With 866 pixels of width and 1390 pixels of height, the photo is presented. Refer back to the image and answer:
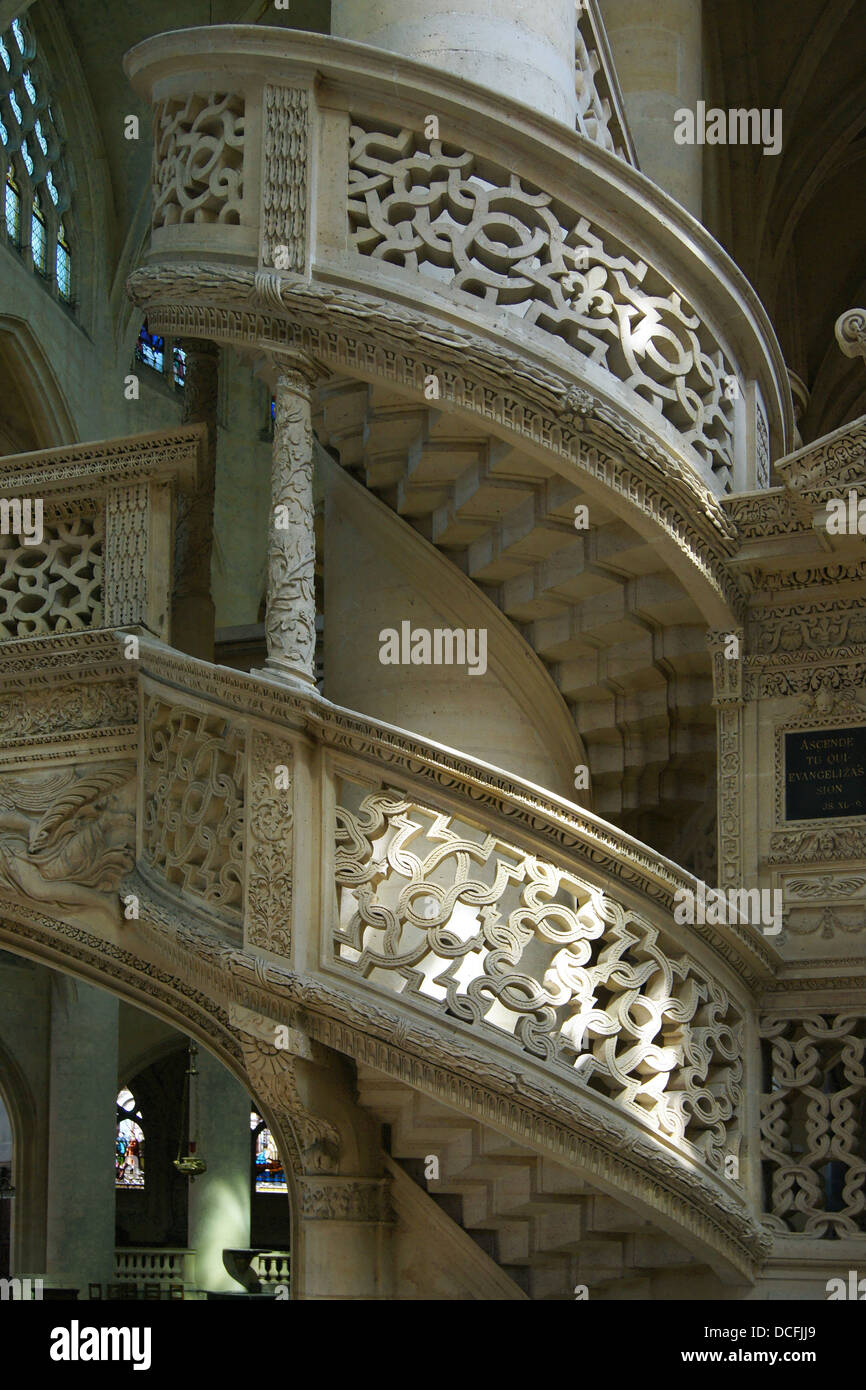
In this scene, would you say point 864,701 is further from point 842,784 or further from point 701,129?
point 701,129

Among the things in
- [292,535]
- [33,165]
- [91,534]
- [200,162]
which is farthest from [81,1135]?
[200,162]

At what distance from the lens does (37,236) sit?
54.9 ft

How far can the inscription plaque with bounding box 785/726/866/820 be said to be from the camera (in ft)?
25.3

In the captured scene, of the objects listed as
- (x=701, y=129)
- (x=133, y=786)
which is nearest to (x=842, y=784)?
(x=133, y=786)

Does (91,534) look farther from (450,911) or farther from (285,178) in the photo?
(450,911)

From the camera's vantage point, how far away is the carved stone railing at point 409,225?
7297 mm

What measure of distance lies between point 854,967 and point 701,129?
5114 mm

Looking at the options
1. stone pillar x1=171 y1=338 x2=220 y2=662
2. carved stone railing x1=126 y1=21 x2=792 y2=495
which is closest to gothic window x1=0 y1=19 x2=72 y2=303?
stone pillar x1=171 y1=338 x2=220 y2=662

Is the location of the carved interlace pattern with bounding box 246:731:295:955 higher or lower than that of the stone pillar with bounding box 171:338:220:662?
lower

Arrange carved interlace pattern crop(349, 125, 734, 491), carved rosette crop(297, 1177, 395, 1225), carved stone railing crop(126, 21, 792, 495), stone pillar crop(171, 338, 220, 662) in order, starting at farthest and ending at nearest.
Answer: stone pillar crop(171, 338, 220, 662) < carved interlace pattern crop(349, 125, 734, 491) < carved stone railing crop(126, 21, 792, 495) < carved rosette crop(297, 1177, 395, 1225)

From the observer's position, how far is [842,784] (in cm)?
772

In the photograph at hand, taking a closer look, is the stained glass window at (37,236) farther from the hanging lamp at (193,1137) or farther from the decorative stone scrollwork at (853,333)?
the decorative stone scrollwork at (853,333)

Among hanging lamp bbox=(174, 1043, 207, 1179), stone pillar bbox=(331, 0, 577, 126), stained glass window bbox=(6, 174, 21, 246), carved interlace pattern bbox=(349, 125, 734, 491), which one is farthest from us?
stained glass window bbox=(6, 174, 21, 246)

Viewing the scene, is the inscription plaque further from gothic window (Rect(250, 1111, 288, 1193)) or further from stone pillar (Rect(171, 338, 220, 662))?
gothic window (Rect(250, 1111, 288, 1193))
